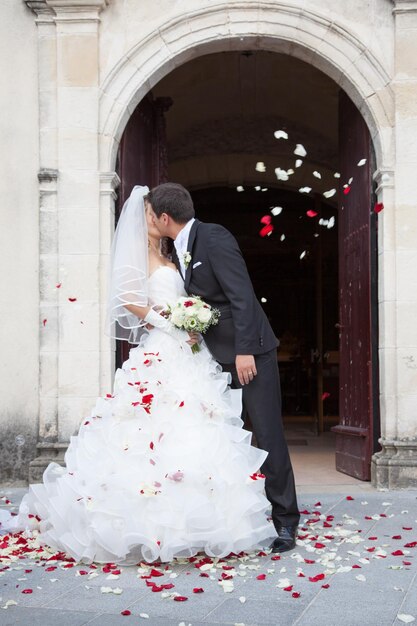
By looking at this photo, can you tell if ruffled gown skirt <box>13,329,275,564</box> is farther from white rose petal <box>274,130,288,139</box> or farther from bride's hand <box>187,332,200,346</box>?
white rose petal <box>274,130,288,139</box>

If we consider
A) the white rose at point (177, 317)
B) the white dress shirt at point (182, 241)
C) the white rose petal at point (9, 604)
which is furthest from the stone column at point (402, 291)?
the white rose petal at point (9, 604)

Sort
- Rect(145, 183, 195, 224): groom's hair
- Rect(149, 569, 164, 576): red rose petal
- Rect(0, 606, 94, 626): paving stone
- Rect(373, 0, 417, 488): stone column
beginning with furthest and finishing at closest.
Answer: Rect(373, 0, 417, 488): stone column → Rect(145, 183, 195, 224): groom's hair → Rect(149, 569, 164, 576): red rose petal → Rect(0, 606, 94, 626): paving stone

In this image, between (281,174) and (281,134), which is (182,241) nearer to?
(281,174)

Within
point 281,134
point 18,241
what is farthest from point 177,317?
point 281,134

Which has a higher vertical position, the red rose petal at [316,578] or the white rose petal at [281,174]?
the white rose petal at [281,174]

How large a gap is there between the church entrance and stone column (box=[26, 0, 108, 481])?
0.51 metres

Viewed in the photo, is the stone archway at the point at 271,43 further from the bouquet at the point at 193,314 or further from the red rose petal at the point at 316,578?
the red rose petal at the point at 316,578

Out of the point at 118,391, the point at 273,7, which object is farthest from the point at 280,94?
the point at 118,391

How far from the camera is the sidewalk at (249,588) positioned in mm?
3217

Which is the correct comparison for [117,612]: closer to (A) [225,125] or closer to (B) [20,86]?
(B) [20,86]

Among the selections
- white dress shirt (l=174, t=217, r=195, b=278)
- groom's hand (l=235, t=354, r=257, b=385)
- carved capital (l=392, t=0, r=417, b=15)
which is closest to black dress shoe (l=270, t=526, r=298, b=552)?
groom's hand (l=235, t=354, r=257, b=385)

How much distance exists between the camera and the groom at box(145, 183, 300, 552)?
14.1 ft

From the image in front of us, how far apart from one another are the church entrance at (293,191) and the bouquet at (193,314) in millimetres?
1666

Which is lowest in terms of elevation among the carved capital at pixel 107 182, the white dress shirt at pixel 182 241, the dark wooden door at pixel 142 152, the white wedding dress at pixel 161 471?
the white wedding dress at pixel 161 471
